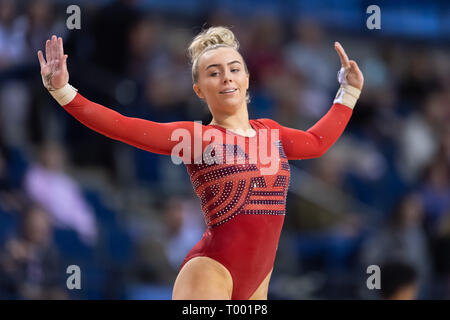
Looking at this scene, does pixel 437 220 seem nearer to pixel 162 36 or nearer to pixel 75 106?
pixel 162 36

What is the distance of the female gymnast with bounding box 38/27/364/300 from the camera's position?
2.63 metres

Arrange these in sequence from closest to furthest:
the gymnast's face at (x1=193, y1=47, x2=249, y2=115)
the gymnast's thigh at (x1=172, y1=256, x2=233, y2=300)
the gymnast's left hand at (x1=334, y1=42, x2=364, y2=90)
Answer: the gymnast's thigh at (x1=172, y1=256, x2=233, y2=300) < the gymnast's face at (x1=193, y1=47, x2=249, y2=115) < the gymnast's left hand at (x1=334, y1=42, x2=364, y2=90)

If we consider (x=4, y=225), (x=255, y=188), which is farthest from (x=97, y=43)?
(x=255, y=188)

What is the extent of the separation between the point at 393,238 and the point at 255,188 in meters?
2.88

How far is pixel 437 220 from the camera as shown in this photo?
19.4 feet

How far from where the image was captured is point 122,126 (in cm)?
265

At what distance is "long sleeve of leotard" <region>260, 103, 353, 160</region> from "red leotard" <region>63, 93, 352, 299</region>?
207 mm

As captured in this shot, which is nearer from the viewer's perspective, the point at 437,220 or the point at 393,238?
the point at 393,238

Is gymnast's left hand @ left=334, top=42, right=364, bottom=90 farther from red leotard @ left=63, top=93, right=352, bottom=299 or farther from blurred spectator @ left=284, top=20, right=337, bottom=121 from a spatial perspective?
blurred spectator @ left=284, top=20, right=337, bottom=121

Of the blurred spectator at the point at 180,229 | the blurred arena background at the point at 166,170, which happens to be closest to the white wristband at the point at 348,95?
the blurred arena background at the point at 166,170

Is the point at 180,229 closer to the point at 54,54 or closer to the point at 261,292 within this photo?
the point at 261,292

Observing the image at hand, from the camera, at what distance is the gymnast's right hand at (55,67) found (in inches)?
103

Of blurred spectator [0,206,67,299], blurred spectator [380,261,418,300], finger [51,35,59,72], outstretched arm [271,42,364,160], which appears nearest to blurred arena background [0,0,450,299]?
blurred spectator [0,206,67,299]

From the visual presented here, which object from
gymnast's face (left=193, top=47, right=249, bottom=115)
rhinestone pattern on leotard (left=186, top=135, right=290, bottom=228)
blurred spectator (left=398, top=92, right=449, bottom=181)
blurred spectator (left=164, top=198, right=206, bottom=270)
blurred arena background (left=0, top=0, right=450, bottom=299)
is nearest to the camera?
rhinestone pattern on leotard (left=186, top=135, right=290, bottom=228)
